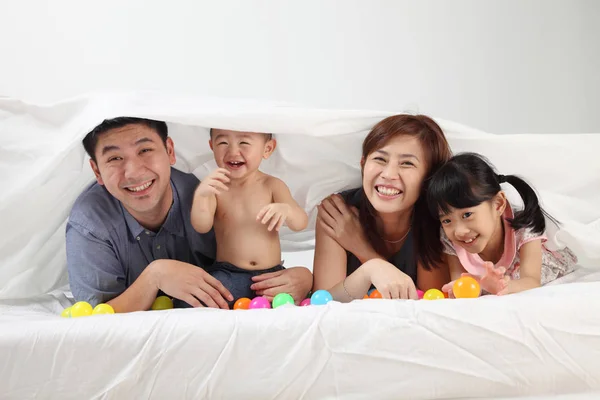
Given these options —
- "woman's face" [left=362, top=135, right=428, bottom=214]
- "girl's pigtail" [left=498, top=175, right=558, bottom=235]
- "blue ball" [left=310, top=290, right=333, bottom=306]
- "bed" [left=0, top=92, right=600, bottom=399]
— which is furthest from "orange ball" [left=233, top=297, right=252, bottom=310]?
"girl's pigtail" [left=498, top=175, right=558, bottom=235]

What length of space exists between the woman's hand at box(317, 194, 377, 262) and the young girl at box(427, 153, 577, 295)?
0.19 metres

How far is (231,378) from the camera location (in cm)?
121

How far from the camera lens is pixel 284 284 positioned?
67.2 inches

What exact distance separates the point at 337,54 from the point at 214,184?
1.60 meters

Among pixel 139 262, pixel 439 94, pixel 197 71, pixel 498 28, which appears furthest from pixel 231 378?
pixel 498 28

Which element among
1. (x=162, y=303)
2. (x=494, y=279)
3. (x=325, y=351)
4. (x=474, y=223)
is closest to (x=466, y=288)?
(x=494, y=279)

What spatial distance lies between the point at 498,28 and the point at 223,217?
1.94 metres

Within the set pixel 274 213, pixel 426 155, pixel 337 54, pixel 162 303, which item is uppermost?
pixel 337 54

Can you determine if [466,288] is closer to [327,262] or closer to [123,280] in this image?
[327,262]

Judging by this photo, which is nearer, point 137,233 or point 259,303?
point 259,303

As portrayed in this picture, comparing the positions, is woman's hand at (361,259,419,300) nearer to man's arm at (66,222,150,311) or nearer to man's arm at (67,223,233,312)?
man's arm at (67,223,233,312)

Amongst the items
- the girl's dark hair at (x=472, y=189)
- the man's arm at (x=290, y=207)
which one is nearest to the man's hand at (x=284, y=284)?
the man's arm at (x=290, y=207)

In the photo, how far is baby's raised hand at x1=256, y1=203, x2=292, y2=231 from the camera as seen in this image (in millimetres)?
1594

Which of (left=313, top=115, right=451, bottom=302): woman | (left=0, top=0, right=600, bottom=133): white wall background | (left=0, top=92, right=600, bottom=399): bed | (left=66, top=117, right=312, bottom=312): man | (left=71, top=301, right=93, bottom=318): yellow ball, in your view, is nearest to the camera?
(left=0, top=92, right=600, bottom=399): bed
